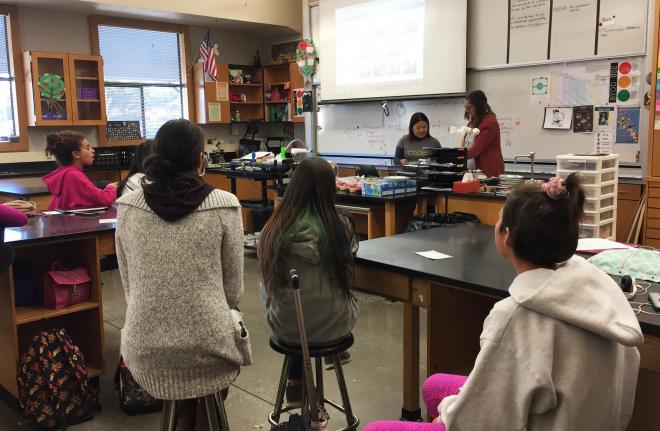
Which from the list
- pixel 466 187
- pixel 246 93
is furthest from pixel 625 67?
pixel 246 93

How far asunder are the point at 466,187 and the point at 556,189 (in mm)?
2895

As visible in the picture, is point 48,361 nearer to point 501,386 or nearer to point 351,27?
point 501,386

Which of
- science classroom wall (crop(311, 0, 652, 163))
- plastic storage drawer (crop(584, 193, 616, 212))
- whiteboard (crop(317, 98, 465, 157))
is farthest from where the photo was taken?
whiteboard (crop(317, 98, 465, 157))

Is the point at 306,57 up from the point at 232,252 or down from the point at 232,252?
up

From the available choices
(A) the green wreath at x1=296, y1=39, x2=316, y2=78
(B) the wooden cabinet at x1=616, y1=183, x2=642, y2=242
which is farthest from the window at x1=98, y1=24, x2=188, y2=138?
(B) the wooden cabinet at x1=616, y1=183, x2=642, y2=242

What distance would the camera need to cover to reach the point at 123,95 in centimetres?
762

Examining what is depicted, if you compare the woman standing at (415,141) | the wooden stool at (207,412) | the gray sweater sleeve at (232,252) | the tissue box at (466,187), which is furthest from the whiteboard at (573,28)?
the wooden stool at (207,412)

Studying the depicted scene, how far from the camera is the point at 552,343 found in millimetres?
1188

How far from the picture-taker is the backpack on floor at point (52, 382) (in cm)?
256

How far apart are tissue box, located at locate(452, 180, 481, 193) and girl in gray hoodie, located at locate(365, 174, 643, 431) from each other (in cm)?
285

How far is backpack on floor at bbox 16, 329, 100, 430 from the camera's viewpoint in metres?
2.56

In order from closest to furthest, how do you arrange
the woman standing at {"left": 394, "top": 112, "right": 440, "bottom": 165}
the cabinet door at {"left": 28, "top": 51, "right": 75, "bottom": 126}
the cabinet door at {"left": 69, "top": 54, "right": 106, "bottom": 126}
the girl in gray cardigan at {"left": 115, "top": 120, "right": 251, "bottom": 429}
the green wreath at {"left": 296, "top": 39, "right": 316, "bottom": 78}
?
the girl in gray cardigan at {"left": 115, "top": 120, "right": 251, "bottom": 429}
the woman standing at {"left": 394, "top": 112, "right": 440, "bottom": 165}
the cabinet door at {"left": 28, "top": 51, "right": 75, "bottom": 126}
the cabinet door at {"left": 69, "top": 54, "right": 106, "bottom": 126}
the green wreath at {"left": 296, "top": 39, "right": 316, "bottom": 78}

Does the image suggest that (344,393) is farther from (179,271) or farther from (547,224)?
(547,224)

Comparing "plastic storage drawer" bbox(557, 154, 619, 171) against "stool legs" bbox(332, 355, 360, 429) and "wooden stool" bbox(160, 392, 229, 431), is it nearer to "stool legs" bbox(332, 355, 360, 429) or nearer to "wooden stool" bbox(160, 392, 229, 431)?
"stool legs" bbox(332, 355, 360, 429)
